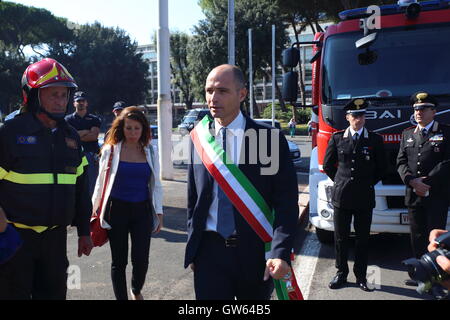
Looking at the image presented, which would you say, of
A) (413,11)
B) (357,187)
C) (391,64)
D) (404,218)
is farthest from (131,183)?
(413,11)

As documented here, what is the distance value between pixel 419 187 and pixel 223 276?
2.63m

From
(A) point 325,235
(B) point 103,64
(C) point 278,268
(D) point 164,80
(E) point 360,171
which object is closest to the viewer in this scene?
(C) point 278,268

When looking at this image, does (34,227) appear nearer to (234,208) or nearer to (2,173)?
(2,173)

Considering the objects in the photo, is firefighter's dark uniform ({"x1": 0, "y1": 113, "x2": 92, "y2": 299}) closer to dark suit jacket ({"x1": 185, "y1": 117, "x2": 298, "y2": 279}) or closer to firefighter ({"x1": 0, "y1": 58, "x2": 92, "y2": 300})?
firefighter ({"x1": 0, "y1": 58, "x2": 92, "y2": 300})

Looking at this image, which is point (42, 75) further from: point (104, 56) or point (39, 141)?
point (104, 56)

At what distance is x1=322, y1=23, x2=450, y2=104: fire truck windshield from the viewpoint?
198 inches

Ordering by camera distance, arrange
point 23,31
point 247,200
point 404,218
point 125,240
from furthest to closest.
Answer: point 23,31 → point 404,218 → point 125,240 → point 247,200

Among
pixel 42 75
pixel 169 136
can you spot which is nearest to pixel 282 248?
pixel 42 75

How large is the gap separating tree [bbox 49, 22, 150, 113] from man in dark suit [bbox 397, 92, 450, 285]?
40.8 metres

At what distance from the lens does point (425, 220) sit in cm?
425

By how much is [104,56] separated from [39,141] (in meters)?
42.7

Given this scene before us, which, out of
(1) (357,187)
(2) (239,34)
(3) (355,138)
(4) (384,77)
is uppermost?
(2) (239,34)

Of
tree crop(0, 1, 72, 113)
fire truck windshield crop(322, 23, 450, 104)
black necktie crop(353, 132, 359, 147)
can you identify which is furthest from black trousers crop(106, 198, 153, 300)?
tree crop(0, 1, 72, 113)

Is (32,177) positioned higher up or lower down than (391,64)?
lower down
